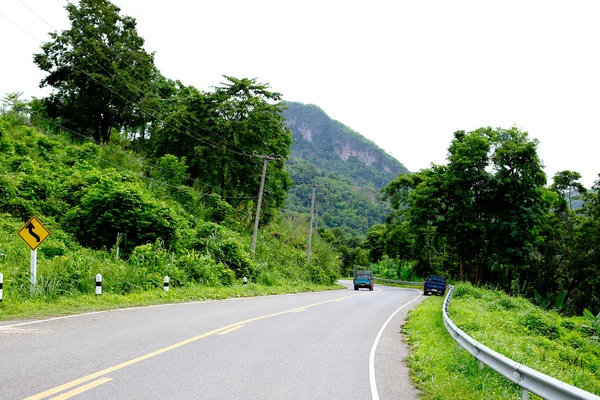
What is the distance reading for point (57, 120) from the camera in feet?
122

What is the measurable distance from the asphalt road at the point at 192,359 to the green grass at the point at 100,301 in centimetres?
104

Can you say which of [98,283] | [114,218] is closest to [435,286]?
[114,218]

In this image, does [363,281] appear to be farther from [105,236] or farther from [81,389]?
[81,389]

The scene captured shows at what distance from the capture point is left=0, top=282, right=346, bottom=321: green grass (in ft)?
39.2

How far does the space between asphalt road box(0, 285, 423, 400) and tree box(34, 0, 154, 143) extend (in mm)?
27543

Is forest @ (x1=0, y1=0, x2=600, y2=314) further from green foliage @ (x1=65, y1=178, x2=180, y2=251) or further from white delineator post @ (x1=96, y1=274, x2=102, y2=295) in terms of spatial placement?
white delineator post @ (x1=96, y1=274, x2=102, y2=295)

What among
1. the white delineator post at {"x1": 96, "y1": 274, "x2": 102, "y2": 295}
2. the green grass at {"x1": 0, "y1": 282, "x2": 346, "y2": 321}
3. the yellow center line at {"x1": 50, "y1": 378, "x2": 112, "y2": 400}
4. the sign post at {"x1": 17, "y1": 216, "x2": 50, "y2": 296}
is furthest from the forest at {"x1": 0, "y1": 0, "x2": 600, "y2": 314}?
the yellow center line at {"x1": 50, "y1": 378, "x2": 112, "y2": 400}

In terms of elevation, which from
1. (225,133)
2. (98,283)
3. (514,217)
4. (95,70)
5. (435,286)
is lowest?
(435,286)

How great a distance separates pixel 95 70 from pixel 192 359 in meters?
33.2

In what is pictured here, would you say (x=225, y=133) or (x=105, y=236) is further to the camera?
(x=225, y=133)

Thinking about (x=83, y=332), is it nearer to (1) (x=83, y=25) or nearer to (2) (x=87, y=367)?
(2) (x=87, y=367)

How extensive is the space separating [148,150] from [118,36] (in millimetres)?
11275

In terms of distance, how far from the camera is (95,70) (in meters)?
35.8

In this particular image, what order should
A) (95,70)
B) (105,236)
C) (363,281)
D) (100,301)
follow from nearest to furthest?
(100,301) → (105,236) → (95,70) → (363,281)
